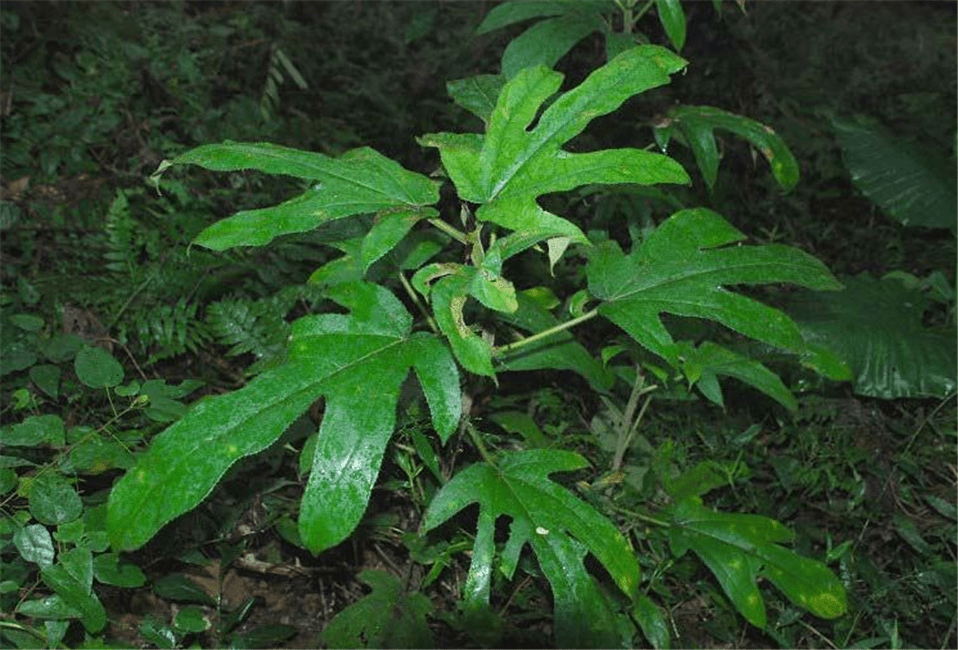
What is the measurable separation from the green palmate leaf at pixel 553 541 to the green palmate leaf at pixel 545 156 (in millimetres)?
455

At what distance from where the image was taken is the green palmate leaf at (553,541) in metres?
1.62

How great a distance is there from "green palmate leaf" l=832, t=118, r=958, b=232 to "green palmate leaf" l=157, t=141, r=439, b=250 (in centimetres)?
241

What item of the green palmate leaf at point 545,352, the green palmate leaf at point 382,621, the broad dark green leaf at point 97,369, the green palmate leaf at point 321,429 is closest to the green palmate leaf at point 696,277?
the green palmate leaf at point 545,352

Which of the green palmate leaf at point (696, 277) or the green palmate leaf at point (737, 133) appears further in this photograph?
the green palmate leaf at point (737, 133)

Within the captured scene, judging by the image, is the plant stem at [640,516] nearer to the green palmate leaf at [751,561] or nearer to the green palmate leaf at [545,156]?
the green palmate leaf at [751,561]

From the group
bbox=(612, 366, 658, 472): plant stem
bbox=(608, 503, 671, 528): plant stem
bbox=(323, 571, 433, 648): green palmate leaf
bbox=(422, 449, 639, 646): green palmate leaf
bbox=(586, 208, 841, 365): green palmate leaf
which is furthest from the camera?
bbox=(612, 366, 658, 472): plant stem

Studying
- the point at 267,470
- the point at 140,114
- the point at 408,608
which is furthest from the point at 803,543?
the point at 140,114

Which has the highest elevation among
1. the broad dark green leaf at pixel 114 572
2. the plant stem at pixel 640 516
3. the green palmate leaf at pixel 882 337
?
the broad dark green leaf at pixel 114 572

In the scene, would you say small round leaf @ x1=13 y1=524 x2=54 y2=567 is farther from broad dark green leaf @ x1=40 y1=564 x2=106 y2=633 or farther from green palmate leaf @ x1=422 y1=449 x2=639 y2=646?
green palmate leaf @ x1=422 y1=449 x2=639 y2=646

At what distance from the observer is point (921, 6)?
657 cm

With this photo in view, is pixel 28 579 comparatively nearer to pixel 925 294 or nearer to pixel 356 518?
pixel 356 518

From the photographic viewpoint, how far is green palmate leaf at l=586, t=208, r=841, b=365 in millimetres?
1732

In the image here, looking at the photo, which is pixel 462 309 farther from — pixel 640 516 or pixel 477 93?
pixel 640 516

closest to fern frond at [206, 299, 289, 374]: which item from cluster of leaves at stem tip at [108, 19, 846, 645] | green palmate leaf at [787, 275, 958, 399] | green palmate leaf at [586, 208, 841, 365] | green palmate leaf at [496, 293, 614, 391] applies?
cluster of leaves at stem tip at [108, 19, 846, 645]
